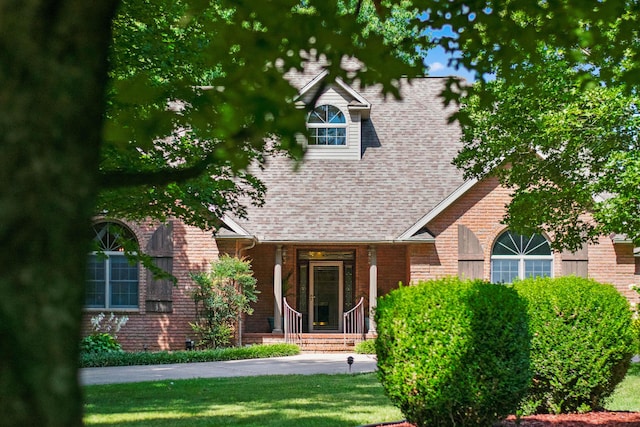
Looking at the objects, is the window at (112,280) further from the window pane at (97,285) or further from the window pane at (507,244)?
the window pane at (507,244)

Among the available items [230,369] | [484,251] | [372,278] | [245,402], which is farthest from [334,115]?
[245,402]

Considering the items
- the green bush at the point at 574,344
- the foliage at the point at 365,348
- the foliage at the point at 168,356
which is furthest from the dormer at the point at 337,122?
the green bush at the point at 574,344

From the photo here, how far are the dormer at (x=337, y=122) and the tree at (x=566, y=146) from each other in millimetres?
7839

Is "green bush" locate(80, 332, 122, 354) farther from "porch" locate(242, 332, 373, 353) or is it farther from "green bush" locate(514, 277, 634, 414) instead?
"green bush" locate(514, 277, 634, 414)

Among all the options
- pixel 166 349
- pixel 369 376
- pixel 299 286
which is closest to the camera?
pixel 369 376

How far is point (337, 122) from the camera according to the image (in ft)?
77.9

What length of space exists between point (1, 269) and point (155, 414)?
902 centimetres

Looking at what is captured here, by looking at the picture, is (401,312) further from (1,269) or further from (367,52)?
(1,269)

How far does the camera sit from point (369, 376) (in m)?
14.8

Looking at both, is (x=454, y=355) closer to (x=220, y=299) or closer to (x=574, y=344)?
(x=574, y=344)

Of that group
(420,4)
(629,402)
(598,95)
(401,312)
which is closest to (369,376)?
(629,402)

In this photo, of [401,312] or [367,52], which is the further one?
[401,312]

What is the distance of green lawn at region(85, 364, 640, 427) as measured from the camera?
9.71m

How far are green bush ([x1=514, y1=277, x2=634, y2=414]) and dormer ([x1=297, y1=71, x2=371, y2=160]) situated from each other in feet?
48.4
